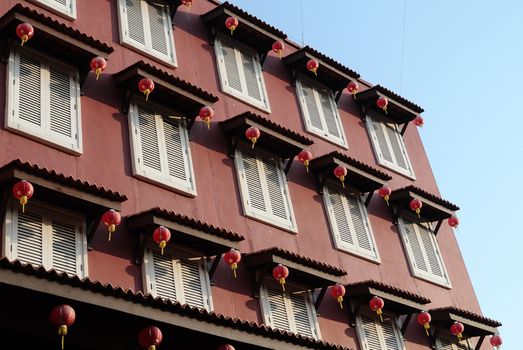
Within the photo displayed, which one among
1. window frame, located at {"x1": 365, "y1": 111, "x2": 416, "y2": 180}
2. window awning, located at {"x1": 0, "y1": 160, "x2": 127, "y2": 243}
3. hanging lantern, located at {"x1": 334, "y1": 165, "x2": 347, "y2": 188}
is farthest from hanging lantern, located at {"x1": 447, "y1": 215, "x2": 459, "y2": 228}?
window awning, located at {"x1": 0, "y1": 160, "x2": 127, "y2": 243}

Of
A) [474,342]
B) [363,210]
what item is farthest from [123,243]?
[474,342]

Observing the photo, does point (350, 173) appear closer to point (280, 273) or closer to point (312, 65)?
point (312, 65)

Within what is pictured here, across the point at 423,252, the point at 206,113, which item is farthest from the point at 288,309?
the point at 423,252

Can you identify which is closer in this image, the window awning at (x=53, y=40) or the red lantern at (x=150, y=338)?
the red lantern at (x=150, y=338)

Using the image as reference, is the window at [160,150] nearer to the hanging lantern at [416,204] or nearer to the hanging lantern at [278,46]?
the hanging lantern at [278,46]

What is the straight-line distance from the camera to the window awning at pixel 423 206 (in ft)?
73.9

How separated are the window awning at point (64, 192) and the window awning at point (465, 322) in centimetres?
959

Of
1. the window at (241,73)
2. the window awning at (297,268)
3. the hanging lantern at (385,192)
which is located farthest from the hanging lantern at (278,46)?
the window awning at (297,268)

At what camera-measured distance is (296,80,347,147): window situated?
22.3 metres

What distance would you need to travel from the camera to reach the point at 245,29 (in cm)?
2153

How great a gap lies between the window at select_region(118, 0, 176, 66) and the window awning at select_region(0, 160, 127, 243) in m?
4.94

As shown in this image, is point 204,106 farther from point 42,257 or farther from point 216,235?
point 42,257

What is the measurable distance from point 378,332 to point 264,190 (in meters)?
4.23

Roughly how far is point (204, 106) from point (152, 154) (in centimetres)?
192
